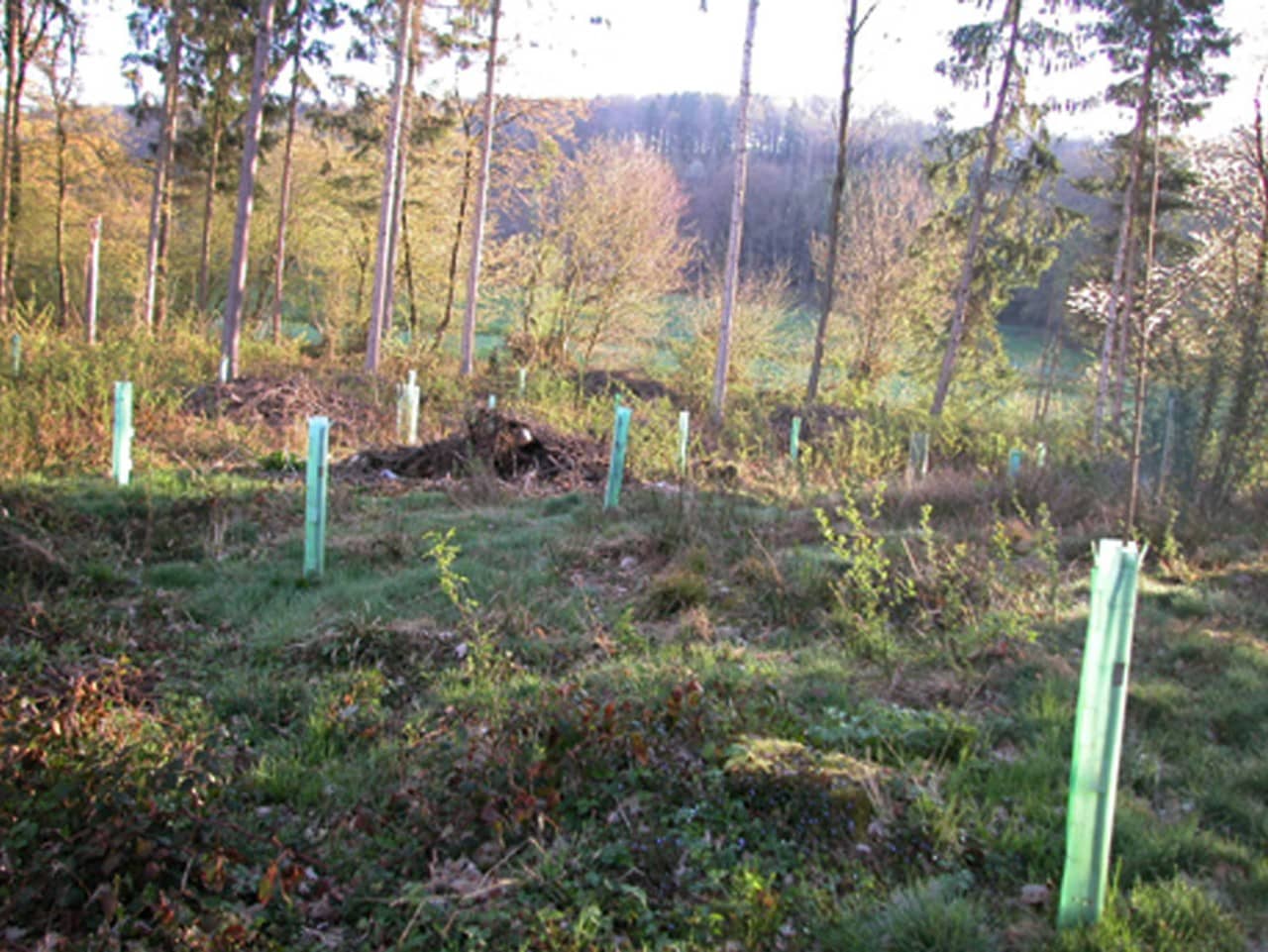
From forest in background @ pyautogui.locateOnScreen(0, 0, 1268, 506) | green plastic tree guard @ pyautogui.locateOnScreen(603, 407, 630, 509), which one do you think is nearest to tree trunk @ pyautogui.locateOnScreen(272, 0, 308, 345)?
forest in background @ pyautogui.locateOnScreen(0, 0, 1268, 506)

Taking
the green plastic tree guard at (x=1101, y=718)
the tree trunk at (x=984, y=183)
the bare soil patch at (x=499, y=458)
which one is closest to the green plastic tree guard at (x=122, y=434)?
the bare soil patch at (x=499, y=458)

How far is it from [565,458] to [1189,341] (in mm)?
7996

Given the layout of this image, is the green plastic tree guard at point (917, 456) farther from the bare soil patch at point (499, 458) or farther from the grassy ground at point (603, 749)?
the grassy ground at point (603, 749)

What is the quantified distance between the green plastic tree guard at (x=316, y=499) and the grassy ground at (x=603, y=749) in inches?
8.1

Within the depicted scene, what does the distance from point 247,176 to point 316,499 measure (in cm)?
1461

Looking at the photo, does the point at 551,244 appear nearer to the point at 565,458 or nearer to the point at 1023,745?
the point at 565,458

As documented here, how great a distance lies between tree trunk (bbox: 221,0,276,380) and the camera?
18469mm

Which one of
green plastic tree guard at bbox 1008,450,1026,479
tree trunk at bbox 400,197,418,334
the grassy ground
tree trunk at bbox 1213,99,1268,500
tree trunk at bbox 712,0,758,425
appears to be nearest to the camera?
the grassy ground

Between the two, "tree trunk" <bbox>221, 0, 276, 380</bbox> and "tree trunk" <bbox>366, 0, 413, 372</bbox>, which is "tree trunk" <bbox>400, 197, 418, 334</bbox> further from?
"tree trunk" <bbox>221, 0, 276, 380</bbox>

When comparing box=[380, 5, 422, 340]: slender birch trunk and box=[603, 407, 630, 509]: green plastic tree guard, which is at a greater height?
box=[380, 5, 422, 340]: slender birch trunk

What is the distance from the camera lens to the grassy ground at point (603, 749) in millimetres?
2916

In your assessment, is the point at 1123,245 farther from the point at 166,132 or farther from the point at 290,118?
the point at 166,132

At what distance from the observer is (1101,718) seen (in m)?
2.76

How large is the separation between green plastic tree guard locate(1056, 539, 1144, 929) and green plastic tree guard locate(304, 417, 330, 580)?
5.53 metres
